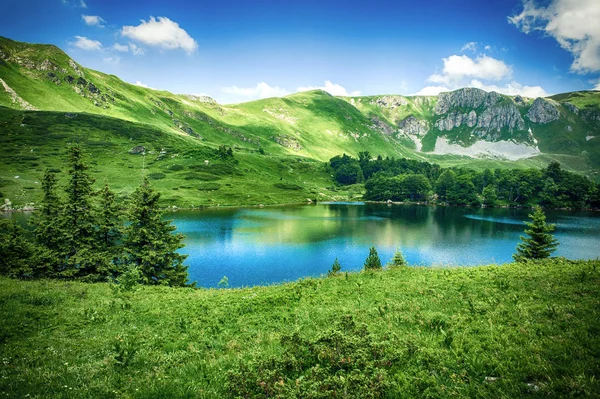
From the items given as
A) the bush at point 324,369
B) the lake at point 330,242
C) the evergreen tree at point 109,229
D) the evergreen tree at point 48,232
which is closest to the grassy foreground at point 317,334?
the bush at point 324,369

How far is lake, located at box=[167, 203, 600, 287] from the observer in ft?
202

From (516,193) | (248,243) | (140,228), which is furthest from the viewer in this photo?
(516,193)

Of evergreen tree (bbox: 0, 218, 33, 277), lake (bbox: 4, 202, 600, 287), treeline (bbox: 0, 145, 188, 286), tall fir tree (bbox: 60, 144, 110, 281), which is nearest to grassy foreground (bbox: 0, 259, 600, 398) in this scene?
evergreen tree (bbox: 0, 218, 33, 277)

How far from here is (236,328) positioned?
1548cm

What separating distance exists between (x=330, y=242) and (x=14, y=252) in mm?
65349

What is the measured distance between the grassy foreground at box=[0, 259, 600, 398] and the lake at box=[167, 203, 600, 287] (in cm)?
3554

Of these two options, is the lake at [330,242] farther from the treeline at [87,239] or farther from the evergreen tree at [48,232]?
the evergreen tree at [48,232]

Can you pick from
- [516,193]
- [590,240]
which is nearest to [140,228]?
[590,240]

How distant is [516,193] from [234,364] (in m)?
226

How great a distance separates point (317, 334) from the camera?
13.0m

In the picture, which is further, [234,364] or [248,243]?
[248,243]

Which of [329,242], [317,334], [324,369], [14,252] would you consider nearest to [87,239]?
[14,252]

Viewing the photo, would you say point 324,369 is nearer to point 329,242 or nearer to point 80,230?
point 80,230

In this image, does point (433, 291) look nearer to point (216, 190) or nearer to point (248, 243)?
point (248, 243)
